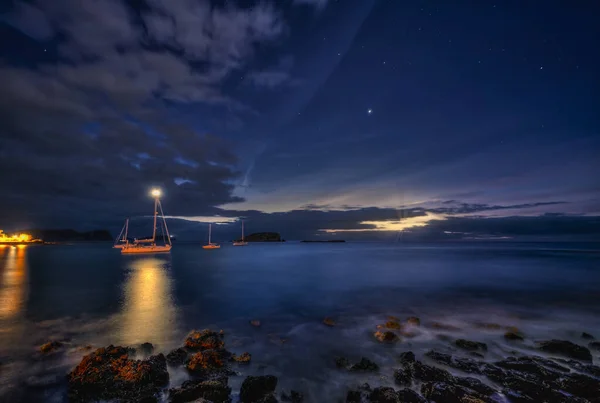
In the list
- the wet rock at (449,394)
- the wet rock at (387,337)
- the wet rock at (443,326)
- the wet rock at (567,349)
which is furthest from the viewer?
the wet rock at (443,326)

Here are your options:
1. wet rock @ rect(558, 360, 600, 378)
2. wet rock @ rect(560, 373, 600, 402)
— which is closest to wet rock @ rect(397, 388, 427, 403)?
wet rock @ rect(560, 373, 600, 402)

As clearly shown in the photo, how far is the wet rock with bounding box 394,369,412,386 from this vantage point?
8992 millimetres

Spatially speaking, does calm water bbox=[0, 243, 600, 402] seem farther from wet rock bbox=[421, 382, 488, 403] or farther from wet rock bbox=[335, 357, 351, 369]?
wet rock bbox=[421, 382, 488, 403]

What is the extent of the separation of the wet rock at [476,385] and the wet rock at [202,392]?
23.5ft

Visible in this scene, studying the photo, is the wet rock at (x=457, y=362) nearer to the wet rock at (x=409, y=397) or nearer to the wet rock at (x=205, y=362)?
the wet rock at (x=409, y=397)

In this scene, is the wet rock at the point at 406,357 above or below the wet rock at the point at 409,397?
below

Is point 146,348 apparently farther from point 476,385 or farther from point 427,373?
point 476,385

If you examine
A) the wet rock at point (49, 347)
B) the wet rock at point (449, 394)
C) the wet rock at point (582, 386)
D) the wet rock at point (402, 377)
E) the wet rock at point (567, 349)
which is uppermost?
the wet rock at point (49, 347)

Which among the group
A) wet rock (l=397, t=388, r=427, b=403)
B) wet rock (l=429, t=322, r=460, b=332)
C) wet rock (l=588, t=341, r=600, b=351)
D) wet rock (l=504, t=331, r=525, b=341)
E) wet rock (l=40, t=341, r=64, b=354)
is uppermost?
wet rock (l=40, t=341, r=64, b=354)

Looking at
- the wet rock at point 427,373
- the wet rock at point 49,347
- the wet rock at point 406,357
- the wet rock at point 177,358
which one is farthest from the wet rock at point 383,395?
the wet rock at point 49,347

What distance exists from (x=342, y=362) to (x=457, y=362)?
13.8 feet

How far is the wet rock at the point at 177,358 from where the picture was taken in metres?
10.4

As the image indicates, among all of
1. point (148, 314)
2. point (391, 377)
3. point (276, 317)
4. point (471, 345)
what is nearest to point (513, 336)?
point (471, 345)

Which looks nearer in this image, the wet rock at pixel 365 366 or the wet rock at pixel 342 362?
the wet rock at pixel 365 366
